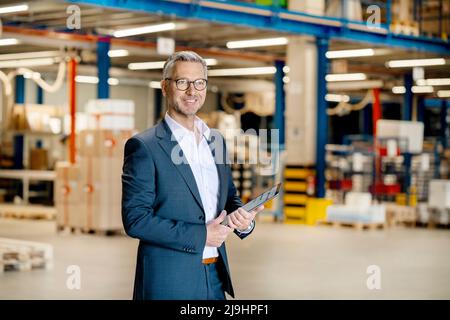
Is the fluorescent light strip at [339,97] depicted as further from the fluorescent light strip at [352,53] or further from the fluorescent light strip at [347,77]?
the fluorescent light strip at [352,53]

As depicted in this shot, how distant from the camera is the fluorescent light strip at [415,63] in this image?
1845 centimetres

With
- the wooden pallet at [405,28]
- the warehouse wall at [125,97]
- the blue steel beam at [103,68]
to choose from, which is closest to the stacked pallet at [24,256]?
the blue steel beam at [103,68]

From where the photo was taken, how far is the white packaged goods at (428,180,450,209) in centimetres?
1583

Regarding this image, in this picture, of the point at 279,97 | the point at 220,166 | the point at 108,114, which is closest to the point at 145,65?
the point at 279,97

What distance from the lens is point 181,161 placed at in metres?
3.02

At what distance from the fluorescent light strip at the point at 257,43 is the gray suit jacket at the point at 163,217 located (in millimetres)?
14208

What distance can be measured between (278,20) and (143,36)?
3.66m

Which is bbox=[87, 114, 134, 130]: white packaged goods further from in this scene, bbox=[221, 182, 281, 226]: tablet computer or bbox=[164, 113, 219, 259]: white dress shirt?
bbox=[221, 182, 281, 226]: tablet computer

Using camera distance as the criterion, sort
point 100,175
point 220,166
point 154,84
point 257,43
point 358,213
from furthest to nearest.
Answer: point 154,84
point 257,43
point 358,213
point 100,175
point 220,166

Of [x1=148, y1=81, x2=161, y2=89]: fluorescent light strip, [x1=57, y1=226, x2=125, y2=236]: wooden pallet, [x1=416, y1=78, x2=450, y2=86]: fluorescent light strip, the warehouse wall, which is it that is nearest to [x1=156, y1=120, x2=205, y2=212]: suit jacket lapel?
[x1=57, y1=226, x2=125, y2=236]: wooden pallet

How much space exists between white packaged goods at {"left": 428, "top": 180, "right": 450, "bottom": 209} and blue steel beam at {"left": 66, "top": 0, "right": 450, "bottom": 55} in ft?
11.0

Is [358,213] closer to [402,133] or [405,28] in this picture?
[402,133]

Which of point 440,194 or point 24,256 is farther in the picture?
point 440,194

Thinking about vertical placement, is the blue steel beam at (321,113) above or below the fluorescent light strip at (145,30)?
below
